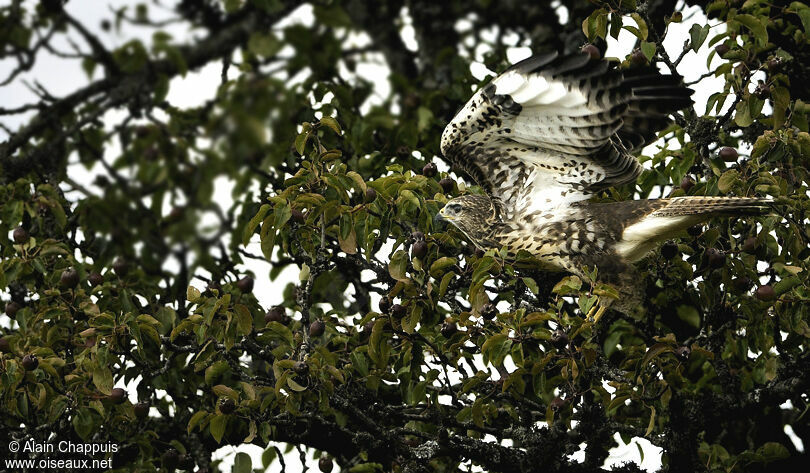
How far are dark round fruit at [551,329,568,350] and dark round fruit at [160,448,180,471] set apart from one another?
2.21 metres

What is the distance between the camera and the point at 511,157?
4.52 meters

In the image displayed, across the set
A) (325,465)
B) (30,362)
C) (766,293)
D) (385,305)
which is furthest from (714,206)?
(30,362)

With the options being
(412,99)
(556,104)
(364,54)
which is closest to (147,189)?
(364,54)

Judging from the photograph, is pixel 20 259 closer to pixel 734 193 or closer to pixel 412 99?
pixel 412 99

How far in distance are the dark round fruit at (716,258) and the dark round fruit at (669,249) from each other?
217 millimetres

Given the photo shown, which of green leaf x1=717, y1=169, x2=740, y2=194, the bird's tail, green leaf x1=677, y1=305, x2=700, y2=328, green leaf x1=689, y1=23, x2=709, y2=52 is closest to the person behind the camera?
the bird's tail

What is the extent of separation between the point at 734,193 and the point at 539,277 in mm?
1015

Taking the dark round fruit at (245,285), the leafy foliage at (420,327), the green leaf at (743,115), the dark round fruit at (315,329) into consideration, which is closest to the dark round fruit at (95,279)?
the leafy foliage at (420,327)

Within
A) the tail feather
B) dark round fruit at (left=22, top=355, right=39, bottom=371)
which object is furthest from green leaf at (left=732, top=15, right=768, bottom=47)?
dark round fruit at (left=22, top=355, right=39, bottom=371)

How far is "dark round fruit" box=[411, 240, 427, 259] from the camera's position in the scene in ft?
12.9

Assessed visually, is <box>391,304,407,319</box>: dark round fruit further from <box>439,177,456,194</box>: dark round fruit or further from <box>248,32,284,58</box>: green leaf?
<box>248,32,284,58</box>: green leaf

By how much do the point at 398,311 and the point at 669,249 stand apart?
1.36m

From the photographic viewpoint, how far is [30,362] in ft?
13.4

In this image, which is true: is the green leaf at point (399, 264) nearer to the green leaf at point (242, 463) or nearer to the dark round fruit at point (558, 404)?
the dark round fruit at point (558, 404)
